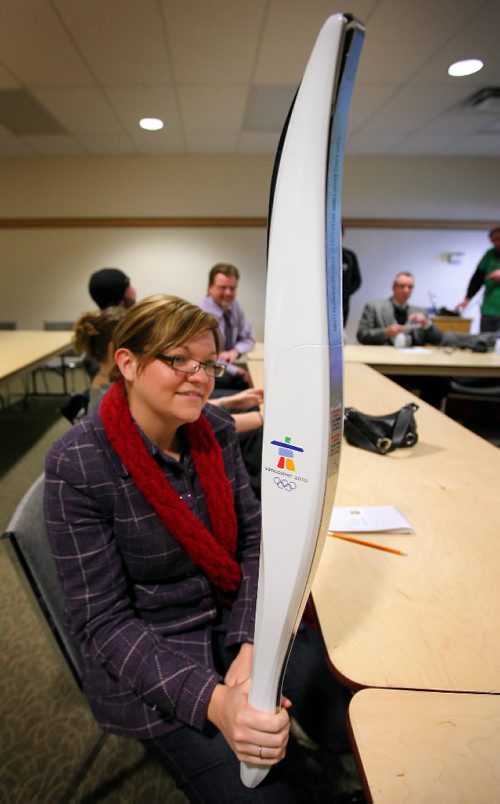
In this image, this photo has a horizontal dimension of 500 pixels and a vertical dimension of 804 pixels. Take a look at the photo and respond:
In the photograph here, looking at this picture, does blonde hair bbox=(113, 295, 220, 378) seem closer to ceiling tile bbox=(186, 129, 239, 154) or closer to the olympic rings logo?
the olympic rings logo

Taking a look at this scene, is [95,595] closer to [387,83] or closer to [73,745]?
[73,745]

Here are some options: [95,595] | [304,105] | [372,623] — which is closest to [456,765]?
[372,623]

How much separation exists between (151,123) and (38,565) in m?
4.59

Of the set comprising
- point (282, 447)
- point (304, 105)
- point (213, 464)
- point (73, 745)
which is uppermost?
point (304, 105)

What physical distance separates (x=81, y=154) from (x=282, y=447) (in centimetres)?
610

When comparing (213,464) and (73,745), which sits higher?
(213,464)

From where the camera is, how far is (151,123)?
13.3 ft

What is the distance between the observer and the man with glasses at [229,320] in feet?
9.00

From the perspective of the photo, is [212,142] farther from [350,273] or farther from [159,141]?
[350,273]

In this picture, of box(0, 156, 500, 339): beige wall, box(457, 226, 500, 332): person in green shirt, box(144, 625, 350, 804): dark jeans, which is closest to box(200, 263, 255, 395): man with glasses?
box(144, 625, 350, 804): dark jeans

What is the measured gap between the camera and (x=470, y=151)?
195 inches

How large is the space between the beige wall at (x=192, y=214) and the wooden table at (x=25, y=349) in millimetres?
2024

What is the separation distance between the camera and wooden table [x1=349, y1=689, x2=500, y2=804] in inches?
18.2

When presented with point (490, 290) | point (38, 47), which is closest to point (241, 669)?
point (38, 47)
